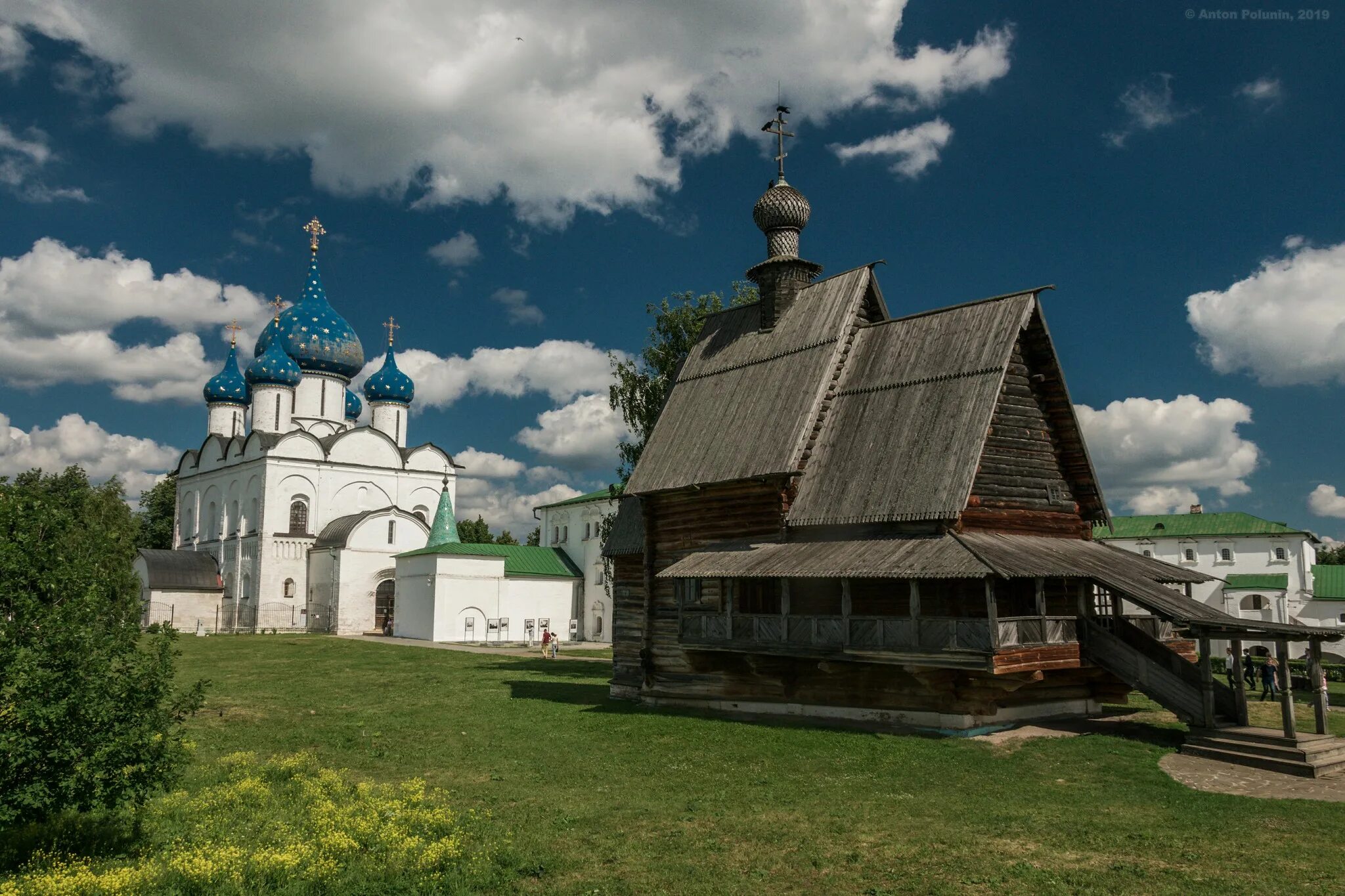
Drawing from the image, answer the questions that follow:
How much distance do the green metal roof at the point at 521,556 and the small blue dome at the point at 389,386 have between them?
12.9 meters

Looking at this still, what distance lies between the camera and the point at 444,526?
2050 inches

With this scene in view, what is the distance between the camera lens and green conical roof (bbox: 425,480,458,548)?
5175cm

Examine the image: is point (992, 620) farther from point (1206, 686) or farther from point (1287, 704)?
point (1287, 704)

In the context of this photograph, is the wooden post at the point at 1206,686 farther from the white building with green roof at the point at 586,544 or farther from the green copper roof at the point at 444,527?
the green copper roof at the point at 444,527

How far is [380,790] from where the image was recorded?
12195 millimetres

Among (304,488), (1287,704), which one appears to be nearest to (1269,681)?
(1287,704)

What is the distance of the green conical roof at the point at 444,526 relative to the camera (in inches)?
2037

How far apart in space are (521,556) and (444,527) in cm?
445

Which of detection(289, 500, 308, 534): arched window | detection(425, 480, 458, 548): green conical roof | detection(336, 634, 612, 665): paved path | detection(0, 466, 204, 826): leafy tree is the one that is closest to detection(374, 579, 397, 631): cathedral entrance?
detection(336, 634, 612, 665): paved path

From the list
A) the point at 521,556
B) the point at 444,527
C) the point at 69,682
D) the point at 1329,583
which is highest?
the point at 444,527

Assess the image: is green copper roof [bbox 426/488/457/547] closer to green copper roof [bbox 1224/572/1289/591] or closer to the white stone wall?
the white stone wall

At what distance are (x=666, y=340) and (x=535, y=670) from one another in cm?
1100

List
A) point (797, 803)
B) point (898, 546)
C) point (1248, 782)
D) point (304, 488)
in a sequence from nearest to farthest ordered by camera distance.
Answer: point (797, 803), point (1248, 782), point (898, 546), point (304, 488)

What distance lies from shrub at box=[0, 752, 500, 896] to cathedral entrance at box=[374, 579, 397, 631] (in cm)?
4167
